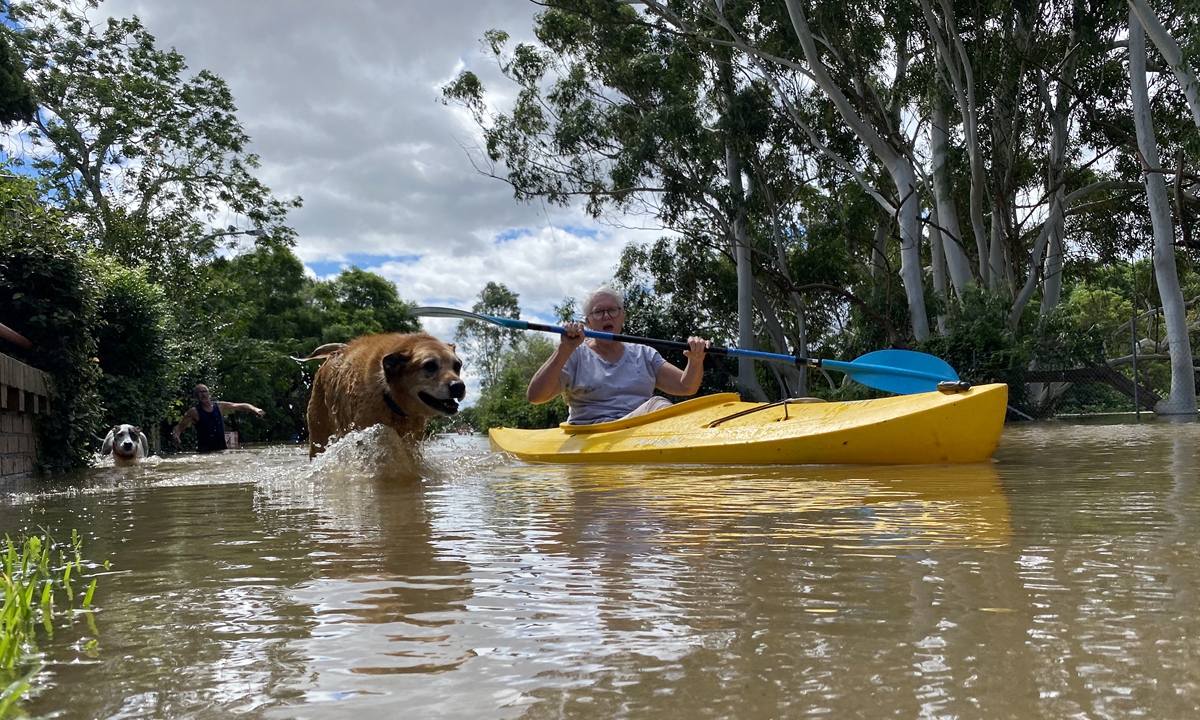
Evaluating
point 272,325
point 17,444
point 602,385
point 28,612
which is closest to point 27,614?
point 28,612

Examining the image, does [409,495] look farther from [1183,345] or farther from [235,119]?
[235,119]

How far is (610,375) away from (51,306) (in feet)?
14.3

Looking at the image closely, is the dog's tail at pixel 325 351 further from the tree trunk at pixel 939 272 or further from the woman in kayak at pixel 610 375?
the tree trunk at pixel 939 272

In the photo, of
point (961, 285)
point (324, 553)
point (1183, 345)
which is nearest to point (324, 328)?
point (961, 285)

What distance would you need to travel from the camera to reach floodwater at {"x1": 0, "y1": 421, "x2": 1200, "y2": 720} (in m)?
1.21

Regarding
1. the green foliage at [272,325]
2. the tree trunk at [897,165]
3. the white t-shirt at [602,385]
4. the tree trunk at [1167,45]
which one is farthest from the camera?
the green foliage at [272,325]

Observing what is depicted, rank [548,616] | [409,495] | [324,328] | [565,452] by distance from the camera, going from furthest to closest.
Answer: [324,328] → [565,452] → [409,495] → [548,616]

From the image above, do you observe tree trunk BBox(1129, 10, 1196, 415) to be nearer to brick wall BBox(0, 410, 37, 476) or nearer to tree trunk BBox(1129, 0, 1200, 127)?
tree trunk BBox(1129, 0, 1200, 127)

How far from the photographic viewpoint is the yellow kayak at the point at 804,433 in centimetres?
515

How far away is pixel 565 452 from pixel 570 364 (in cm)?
73

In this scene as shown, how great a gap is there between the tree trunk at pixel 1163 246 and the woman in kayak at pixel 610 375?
40.2ft

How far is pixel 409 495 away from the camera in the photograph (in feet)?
13.6

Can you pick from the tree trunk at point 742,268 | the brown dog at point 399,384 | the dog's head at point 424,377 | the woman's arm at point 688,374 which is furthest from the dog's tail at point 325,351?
the tree trunk at point 742,268

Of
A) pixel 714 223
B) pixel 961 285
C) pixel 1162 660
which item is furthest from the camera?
pixel 714 223
